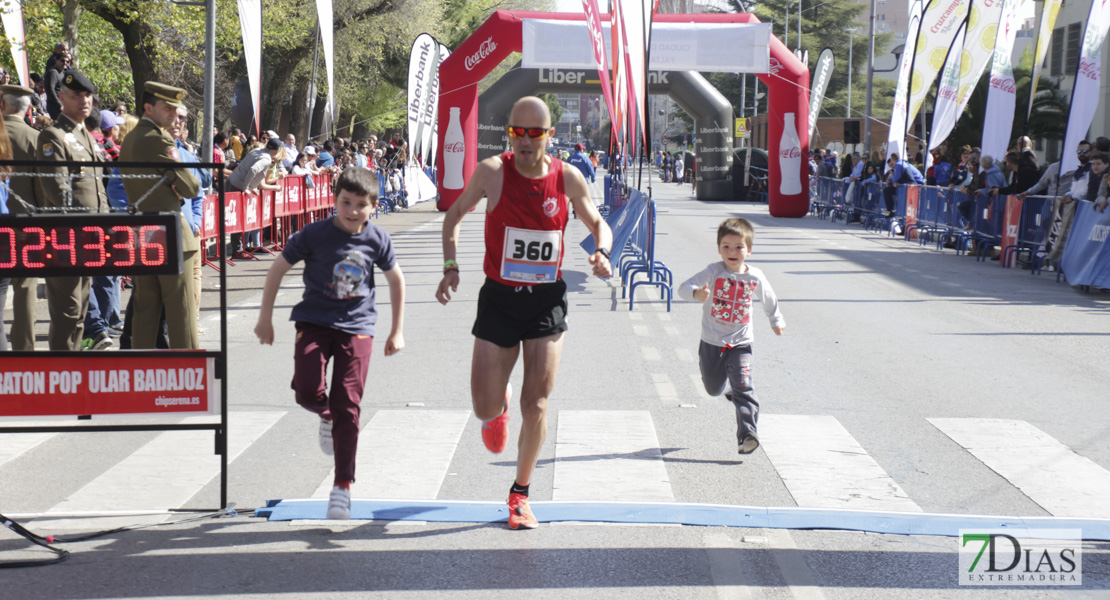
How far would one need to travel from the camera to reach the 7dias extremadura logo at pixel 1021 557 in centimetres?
451

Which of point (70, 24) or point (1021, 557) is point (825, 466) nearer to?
point (1021, 557)

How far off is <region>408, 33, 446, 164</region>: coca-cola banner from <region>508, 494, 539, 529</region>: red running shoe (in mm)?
25403

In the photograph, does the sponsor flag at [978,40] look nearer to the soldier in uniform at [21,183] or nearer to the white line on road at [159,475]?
the soldier in uniform at [21,183]

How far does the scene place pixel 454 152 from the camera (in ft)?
101

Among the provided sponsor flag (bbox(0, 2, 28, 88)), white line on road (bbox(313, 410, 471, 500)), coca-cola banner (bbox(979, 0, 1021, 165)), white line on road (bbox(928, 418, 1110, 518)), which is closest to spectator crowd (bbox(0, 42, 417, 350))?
white line on road (bbox(313, 410, 471, 500))

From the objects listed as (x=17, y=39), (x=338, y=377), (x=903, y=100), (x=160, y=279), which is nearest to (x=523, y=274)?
(x=338, y=377)

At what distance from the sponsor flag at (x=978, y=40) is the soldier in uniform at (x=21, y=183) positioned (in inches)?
763

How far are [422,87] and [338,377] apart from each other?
25.7 m

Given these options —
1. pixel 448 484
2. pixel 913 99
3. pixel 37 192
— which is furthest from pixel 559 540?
pixel 913 99

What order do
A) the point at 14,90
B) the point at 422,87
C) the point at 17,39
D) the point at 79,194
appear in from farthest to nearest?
the point at 422,87
the point at 17,39
the point at 79,194
the point at 14,90

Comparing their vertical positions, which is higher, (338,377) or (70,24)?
(70,24)

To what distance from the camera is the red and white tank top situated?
505cm

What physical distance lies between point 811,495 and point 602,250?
5.39 feet

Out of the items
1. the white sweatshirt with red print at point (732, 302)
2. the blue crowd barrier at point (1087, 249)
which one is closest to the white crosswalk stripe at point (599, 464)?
the white sweatshirt with red print at point (732, 302)
